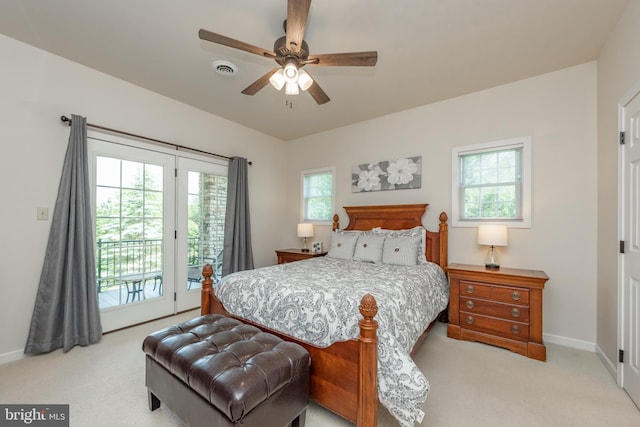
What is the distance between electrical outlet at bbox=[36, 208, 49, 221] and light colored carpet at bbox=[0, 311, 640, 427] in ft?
4.08

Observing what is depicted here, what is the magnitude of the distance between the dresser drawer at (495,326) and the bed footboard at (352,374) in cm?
182

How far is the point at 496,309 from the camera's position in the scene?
2.63 m

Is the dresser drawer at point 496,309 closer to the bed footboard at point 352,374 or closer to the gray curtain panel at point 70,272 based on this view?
the bed footboard at point 352,374

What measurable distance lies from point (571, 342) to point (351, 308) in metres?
2.60

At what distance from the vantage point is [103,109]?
2900 mm

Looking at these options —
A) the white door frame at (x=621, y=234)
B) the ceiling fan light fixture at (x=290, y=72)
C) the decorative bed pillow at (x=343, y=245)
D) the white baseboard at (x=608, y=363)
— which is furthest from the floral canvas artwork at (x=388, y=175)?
the white baseboard at (x=608, y=363)

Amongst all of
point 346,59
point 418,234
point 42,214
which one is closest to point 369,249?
point 418,234

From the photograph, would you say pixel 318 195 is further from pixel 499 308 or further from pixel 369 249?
pixel 499 308

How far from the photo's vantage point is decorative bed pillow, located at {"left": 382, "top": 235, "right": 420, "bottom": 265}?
3.03m

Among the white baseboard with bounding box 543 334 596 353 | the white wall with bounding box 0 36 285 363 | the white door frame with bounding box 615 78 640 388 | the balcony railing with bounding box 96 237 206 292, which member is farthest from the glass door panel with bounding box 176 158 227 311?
the white door frame with bounding box 615 78 640 388

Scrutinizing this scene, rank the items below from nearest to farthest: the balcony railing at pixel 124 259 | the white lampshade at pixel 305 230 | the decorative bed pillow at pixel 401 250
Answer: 1. the balcony railing at pixel 124 259
2. the decorative bed pillow at pixel 401 250
3. the white lampshade at pixel 305 230

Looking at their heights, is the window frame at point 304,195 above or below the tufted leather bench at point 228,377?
above

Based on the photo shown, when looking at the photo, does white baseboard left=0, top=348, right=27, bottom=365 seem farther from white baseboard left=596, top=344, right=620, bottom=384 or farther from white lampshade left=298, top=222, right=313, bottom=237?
white baseboard left=596, top=344, right=620, bottom=384

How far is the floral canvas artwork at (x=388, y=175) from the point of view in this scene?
365 cm
